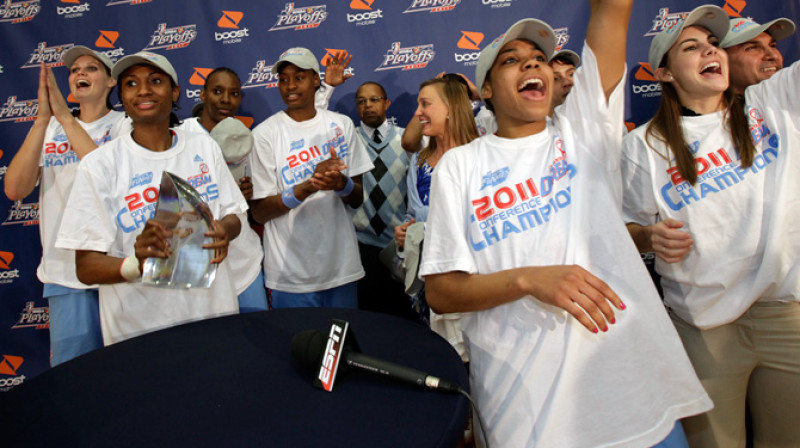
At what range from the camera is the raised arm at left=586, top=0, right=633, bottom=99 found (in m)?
1.06

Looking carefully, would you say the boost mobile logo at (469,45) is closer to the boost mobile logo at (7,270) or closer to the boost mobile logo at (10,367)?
the boost mobile logo at (7,270)

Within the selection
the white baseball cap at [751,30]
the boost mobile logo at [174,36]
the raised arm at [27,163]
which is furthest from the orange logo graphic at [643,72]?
the raised arm at [27,163]

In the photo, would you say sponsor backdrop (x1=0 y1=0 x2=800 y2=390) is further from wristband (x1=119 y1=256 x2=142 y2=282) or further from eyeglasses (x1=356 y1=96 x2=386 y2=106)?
wristband (x1=119 y1=256 x2=142 y2=282)

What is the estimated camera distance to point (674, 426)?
40.8 inches

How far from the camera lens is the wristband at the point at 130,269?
1.38m

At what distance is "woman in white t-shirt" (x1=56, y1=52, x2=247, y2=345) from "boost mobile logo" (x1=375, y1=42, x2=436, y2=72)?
5.11 ft

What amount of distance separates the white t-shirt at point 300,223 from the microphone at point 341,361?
135 centimetres

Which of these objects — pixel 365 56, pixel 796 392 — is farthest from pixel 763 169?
pixel 365 56

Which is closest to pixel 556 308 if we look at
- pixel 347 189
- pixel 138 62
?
pixel 347 189

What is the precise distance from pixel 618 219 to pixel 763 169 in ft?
2.42

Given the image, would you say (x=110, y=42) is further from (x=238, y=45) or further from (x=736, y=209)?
(x=736, y=209)

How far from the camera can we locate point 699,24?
166 cm

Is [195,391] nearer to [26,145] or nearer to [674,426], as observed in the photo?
[674,426]

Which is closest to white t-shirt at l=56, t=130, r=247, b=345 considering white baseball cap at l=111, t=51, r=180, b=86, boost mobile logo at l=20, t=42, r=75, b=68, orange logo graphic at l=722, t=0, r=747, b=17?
white baseball cap at l=111, t=51, r=180, b=86
